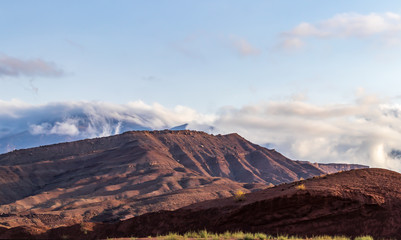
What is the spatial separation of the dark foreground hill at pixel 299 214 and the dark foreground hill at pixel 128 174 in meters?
38.5

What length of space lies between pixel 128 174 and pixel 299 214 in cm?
9389

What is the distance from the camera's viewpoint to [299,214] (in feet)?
85.0

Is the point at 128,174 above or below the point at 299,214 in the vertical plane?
above

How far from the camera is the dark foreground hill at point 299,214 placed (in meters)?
25.0

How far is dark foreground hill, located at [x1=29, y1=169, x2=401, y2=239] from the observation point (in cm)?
2505

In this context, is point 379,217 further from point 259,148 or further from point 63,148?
point 259,148

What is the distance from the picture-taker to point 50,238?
95.0 feet

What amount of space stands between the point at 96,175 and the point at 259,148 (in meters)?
76.8

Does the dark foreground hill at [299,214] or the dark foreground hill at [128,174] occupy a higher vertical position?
the dark foreground hill at [128,174]

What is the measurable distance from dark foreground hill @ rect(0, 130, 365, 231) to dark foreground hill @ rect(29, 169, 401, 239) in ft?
126

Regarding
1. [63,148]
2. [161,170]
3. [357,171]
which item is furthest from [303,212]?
[63,148]

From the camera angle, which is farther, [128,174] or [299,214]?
[128,174]

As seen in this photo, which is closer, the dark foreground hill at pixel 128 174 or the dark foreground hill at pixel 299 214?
the dark foreground hill at pixel 299 214

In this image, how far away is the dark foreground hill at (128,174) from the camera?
3275 inches
